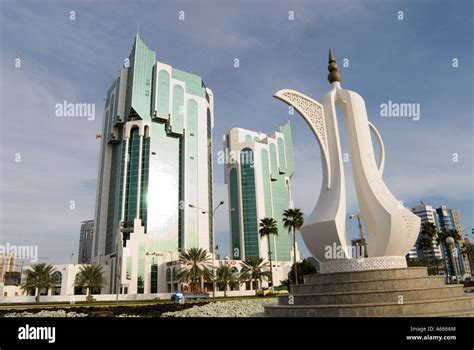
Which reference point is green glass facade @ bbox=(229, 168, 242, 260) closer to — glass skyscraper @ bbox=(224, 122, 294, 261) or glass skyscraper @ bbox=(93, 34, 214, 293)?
glass skyscraper @ bbox=(224, 122, 294, 261)

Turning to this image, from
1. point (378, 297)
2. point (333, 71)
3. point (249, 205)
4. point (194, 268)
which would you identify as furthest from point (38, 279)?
point (249, 205)

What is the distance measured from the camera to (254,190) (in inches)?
4031

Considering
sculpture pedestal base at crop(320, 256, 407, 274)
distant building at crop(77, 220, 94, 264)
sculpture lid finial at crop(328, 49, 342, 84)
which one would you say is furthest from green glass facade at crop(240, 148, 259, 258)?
distant building at crop(77, 220, 94, 264)

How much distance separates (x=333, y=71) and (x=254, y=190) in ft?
266

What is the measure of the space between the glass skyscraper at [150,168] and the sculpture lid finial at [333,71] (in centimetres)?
6004

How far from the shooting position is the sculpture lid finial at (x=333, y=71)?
21.9 meters

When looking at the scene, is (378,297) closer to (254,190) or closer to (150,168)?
(150,168)

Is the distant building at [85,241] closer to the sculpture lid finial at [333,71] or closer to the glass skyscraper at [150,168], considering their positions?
the glass skyscraper at [150,168]

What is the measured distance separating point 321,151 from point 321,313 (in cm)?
996

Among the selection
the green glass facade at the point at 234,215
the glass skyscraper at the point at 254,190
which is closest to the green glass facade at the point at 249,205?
the glass skyscraper at the point at 254,190

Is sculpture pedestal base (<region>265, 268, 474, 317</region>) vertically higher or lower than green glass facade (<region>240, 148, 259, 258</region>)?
lower

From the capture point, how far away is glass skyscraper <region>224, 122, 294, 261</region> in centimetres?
10000

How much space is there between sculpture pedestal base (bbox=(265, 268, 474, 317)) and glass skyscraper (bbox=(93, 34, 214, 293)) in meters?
Result: 61.5
